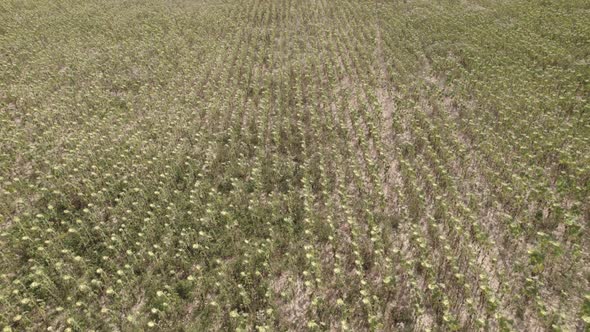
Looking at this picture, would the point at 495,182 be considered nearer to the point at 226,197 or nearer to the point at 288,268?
the point at 288,268

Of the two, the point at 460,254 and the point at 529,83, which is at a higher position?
the point at 529,83

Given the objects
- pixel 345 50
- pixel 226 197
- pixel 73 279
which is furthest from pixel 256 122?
pixel 345 50

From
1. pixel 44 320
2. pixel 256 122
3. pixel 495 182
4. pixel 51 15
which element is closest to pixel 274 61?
pixel 256 122

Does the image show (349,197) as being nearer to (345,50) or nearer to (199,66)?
(199,66)

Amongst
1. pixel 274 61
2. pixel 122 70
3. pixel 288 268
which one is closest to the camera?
pixel 288 268

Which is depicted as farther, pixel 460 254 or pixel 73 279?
pixel 460 254

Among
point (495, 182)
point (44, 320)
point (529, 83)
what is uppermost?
point (529, 83)

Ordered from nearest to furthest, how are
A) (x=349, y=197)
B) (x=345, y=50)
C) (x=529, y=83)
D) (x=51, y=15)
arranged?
(x=349, y=197), (x=529, y=83), (x=345, y=50), (x=51, y=15)
